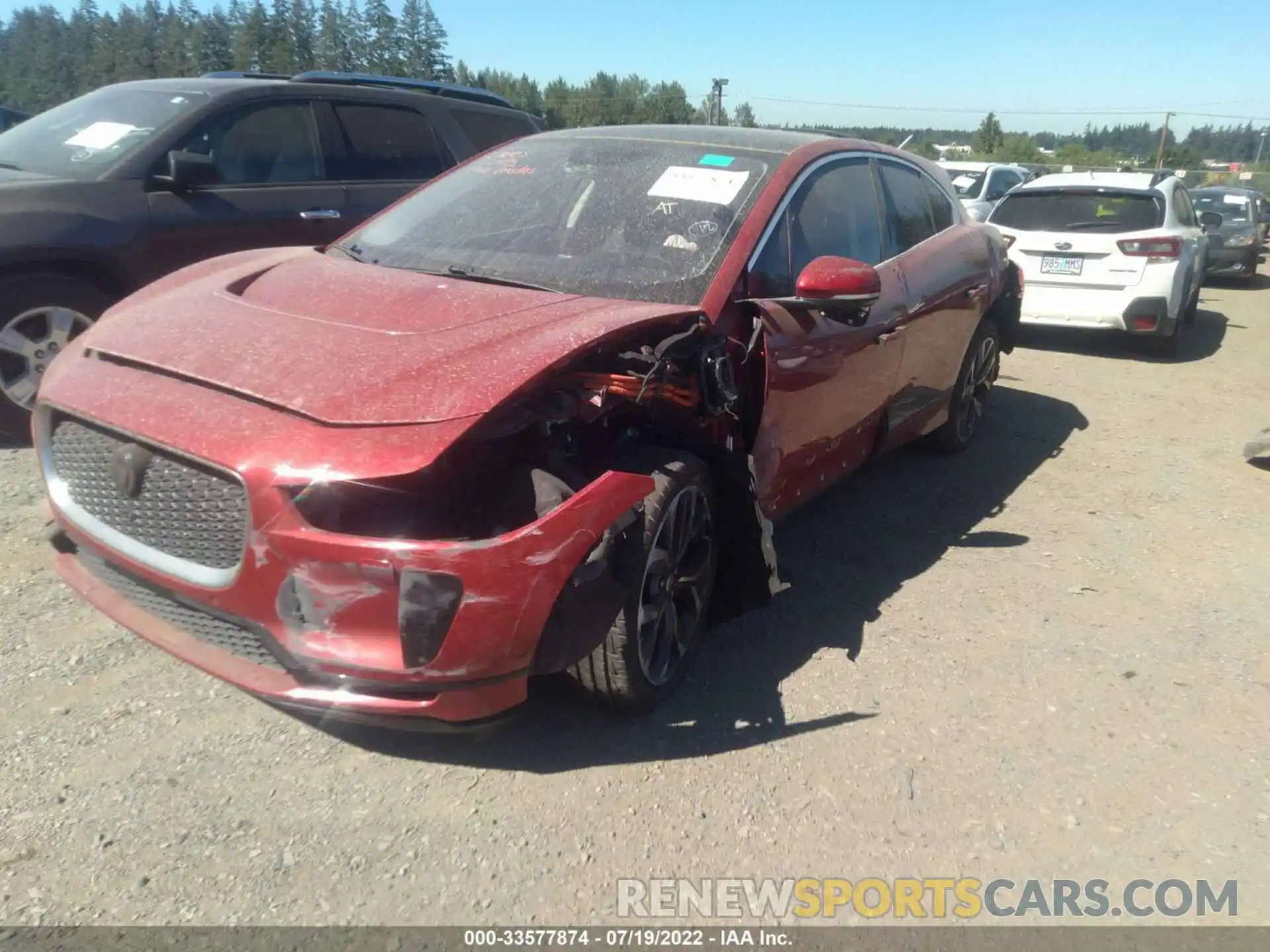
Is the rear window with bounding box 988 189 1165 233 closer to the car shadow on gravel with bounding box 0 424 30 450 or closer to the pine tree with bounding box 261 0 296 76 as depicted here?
the car shadow on gravel with bounding box 0 424 30 450

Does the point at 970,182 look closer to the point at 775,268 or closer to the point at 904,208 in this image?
the point at 904,208

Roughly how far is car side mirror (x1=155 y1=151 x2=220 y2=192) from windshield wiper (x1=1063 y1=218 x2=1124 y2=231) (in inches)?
289

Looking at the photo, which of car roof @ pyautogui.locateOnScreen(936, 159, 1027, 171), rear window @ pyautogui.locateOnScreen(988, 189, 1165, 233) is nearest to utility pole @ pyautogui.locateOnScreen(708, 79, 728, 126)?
car roof @ pyautogui.locateOnScreen(936, 159, 1027, 171)

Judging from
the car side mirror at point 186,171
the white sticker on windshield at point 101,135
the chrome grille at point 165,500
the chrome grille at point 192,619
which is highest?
the white sticker on windshield at point 101,135

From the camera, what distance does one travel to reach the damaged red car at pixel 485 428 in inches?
89.7

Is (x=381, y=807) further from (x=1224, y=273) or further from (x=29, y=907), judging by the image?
(x=1224, y=273)

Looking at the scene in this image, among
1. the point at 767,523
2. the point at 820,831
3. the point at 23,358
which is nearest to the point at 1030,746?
the point at 820,831

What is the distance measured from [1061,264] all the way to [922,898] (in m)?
7.84

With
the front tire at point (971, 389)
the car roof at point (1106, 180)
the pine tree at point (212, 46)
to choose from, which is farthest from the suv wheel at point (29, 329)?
the pine tree at point (212, 46)

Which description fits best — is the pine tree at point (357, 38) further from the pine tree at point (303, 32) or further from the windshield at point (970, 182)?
the windshield at point (970, 182)

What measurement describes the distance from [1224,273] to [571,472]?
16.7m

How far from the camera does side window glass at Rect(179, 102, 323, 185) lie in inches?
215

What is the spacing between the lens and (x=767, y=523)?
3.14 m

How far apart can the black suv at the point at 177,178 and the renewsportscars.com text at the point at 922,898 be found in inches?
160
